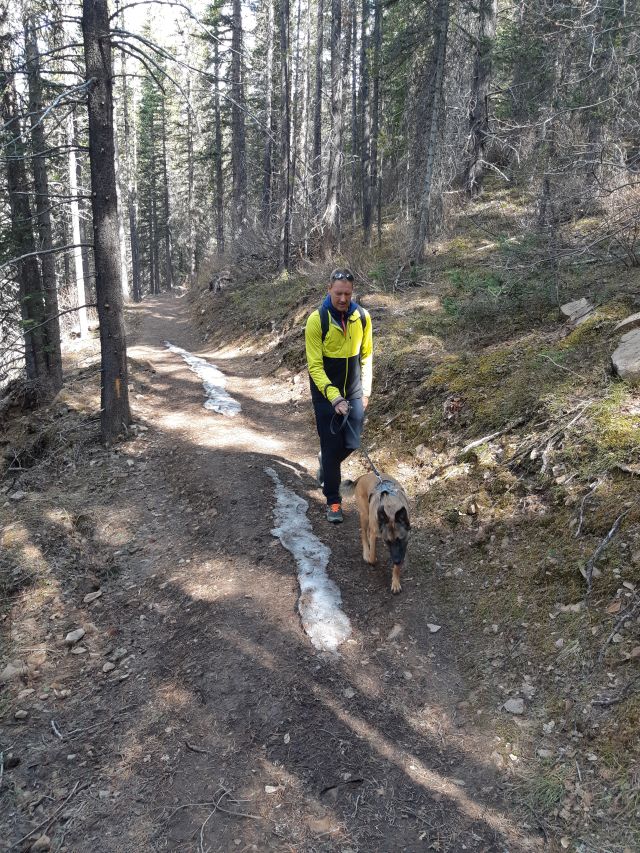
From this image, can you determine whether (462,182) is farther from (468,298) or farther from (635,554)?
(635,554)

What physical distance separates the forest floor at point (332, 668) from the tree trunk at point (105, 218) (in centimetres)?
166

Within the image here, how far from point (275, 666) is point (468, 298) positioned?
7.57m

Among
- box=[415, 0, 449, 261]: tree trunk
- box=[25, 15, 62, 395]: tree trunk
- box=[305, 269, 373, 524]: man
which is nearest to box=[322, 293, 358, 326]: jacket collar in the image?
box=[305, 269, 373, 524]: man

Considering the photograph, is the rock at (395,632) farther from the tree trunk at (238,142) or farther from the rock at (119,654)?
the tree trunk at (238,142)

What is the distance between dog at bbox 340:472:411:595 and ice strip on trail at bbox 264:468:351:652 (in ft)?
1.68

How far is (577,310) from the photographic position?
688 centimetres

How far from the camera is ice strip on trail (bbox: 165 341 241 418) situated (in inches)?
398

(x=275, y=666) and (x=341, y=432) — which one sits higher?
→ (x=341, y=432)

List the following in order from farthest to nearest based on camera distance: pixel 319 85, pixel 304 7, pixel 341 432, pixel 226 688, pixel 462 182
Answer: pixel 304 7
pixel 319 85
pixel 462 182
pixel 341 432
pixel 226 688

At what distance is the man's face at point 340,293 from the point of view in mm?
4984

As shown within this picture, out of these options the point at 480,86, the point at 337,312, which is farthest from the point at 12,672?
the point at 480,86

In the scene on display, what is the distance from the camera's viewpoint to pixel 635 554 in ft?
12.2

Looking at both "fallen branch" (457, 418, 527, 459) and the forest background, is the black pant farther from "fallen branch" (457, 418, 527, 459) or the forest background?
"fallen branch" (457, 418, 527, 459)

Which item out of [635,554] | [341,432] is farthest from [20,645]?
[635,554]
